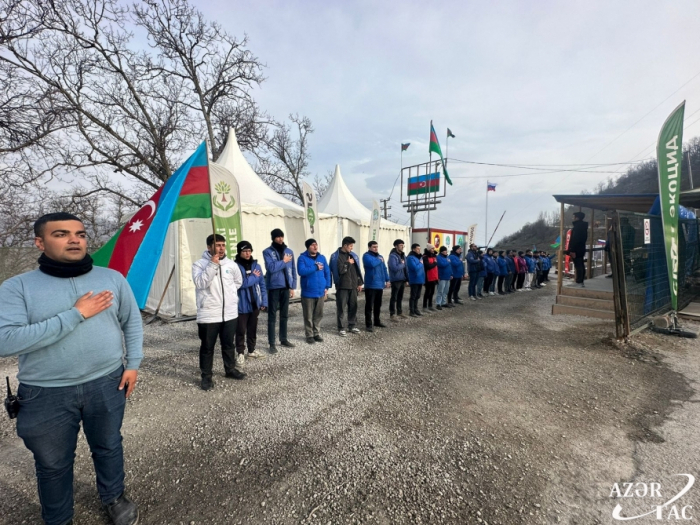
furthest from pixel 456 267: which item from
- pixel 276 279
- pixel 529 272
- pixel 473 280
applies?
pixel 529 272

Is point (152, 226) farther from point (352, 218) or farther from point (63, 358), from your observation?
point (352, 218)

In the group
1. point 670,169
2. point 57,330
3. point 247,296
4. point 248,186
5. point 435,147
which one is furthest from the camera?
point 435,147

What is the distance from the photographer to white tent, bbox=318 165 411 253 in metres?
11.5

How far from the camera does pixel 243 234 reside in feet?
26.8

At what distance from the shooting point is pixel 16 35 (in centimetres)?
932

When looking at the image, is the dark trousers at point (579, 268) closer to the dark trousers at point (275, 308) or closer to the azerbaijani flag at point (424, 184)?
the dark trousers at point (275, 308)

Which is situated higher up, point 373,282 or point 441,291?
point 373,282

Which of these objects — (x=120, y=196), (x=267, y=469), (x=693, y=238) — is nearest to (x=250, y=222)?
(x=267, y=469)

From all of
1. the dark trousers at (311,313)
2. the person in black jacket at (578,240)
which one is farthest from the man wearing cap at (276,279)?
the person in black jacket at (578,240)

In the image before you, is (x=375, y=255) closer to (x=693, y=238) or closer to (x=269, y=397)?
(x=269, y=397)

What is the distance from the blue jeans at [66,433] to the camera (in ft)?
5.29

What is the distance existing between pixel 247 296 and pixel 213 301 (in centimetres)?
77

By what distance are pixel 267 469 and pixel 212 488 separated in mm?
374

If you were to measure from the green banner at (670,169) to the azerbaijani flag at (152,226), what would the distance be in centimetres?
679
